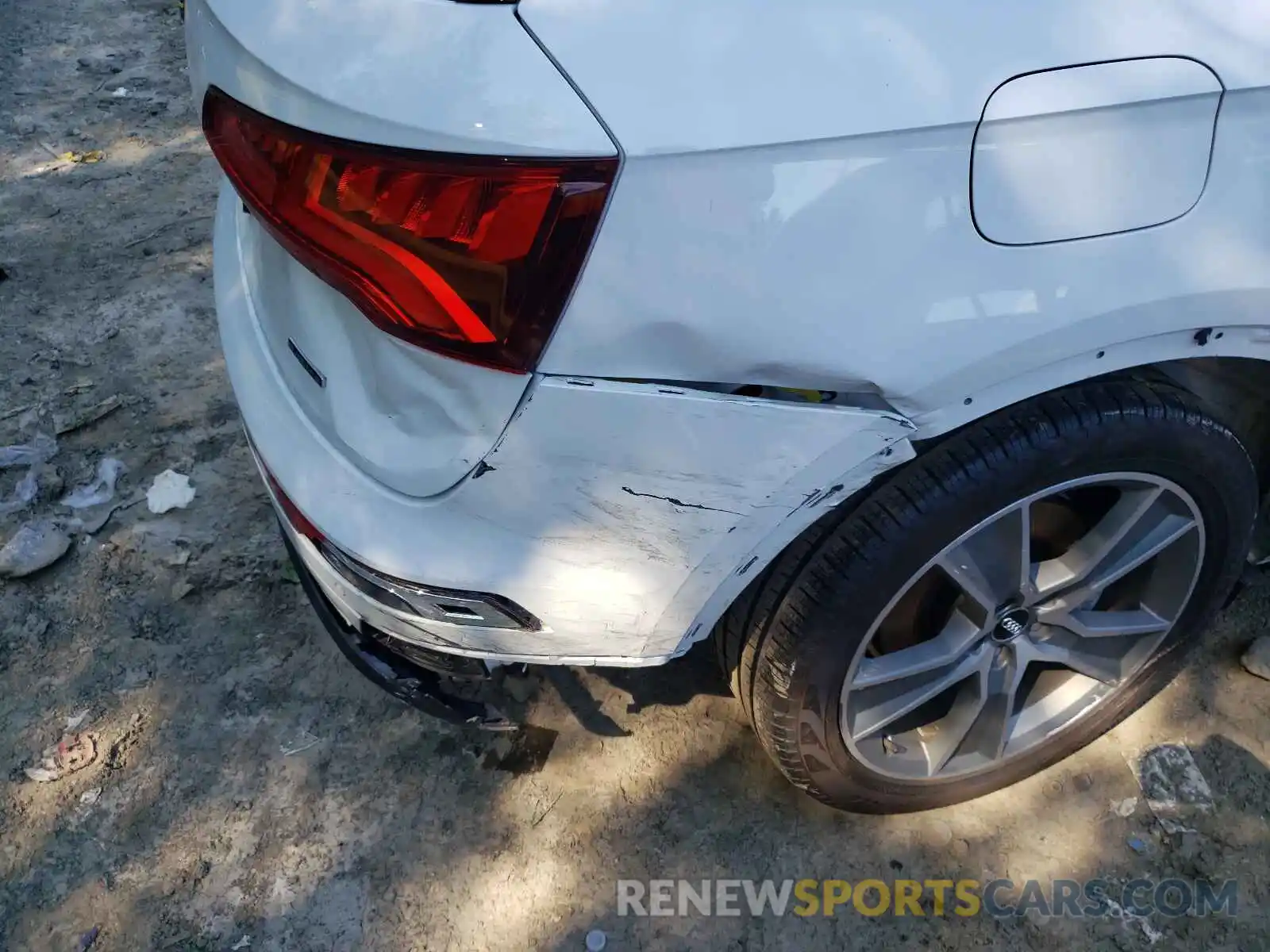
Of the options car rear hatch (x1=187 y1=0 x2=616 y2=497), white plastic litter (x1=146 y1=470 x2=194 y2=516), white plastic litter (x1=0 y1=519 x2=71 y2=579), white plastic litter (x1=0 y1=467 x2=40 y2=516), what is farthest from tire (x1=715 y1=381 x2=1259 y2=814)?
white plastic litter (x1=0 y1=467 x2=40 y2=516)

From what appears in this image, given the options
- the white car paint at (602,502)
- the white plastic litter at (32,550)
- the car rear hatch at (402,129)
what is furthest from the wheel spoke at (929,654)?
the white plastic litter at (32,550)

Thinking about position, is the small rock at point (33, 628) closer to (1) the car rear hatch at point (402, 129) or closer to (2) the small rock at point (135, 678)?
(2) the small rock at point (135, 678)

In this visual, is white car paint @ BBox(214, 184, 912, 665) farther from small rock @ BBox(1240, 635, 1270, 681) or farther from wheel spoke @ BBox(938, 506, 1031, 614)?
small rock @ BBox(1240, 635, 1270, 681)

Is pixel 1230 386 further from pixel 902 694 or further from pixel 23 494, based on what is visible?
pixel 23 494

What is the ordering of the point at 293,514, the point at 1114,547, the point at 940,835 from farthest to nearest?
the point at 940,835 → the point at 1114,547 → the point at 293,514

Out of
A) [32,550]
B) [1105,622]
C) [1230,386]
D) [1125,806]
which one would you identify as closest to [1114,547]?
[1105,622]

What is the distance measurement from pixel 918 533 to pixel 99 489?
232 centimetres

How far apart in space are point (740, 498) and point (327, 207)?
639 millimetres

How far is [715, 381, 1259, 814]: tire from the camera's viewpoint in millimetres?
1393

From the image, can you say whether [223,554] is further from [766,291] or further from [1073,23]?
[1073,23]

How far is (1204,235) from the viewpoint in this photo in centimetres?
124

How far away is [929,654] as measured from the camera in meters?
1.73

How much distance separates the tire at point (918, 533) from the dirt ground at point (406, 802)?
0.87ft

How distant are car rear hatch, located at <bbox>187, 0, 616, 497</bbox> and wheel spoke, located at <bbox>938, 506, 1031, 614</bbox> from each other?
0.80m
